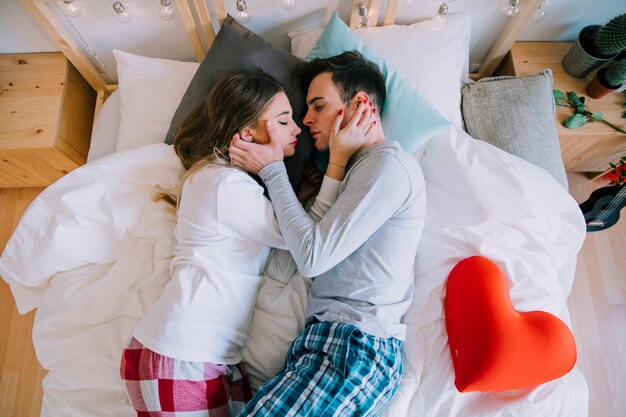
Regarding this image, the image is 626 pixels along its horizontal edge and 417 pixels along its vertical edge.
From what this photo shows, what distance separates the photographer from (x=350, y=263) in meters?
1.00

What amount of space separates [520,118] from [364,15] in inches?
26.9

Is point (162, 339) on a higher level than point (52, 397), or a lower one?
higher

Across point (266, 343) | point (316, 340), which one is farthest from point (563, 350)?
point (266, 343)

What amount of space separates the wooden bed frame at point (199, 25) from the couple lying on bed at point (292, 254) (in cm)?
37

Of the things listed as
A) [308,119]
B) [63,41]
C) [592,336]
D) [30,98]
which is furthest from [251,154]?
[592,336]

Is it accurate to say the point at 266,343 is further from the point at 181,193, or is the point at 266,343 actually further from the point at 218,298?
the point at 181,193

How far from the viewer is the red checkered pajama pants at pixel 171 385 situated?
0.89 metres

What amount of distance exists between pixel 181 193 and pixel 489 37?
4.77ft

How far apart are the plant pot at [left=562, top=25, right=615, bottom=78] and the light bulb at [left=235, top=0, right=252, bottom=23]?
1.29 metres

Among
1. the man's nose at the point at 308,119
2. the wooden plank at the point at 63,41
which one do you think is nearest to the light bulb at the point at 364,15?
the man's nose at the point at 308,119

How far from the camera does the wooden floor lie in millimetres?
1384

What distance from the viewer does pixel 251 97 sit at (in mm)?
1050

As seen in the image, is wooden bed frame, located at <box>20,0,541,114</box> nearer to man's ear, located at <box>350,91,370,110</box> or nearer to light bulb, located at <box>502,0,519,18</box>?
light bulb, located at <box>502,0,519,18</box>

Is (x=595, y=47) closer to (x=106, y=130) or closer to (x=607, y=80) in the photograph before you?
(x=607, y=80)
